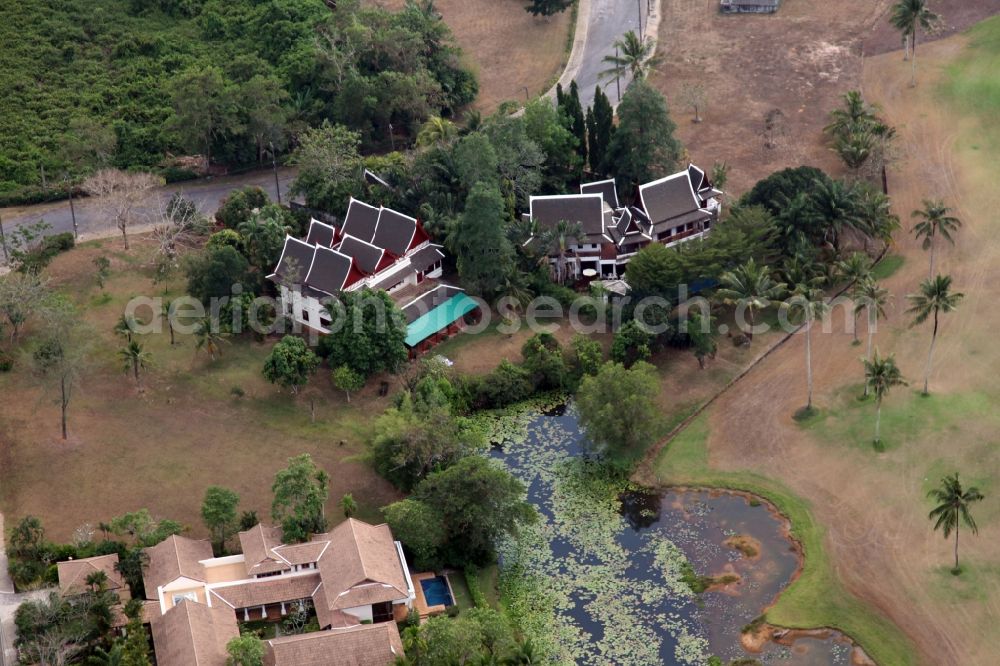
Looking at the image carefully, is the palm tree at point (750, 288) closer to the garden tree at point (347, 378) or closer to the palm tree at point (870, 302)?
the palm tree at point (870, 302)

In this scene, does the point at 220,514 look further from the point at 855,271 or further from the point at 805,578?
the point at 855,271

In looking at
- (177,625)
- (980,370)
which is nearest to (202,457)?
(177,625)

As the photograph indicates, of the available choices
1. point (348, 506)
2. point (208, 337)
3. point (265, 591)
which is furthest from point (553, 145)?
point (265, 591)

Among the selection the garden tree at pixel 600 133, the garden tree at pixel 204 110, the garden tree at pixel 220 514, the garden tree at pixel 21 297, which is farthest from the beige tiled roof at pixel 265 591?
the garden tree at pixel 204 110

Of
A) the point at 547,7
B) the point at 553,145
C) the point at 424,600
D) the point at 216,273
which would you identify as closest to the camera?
the point at 424,600

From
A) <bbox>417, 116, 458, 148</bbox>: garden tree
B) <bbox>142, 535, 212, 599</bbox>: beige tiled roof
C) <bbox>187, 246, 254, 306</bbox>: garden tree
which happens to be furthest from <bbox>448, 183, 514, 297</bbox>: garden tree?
→ <bbox>142, 535, 212, 599</bbox>: beige tiled roof

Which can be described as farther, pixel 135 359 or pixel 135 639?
pixel 135 359
